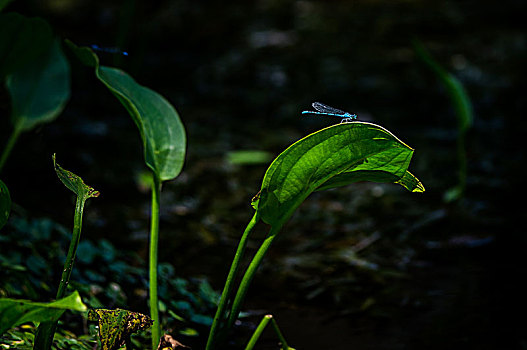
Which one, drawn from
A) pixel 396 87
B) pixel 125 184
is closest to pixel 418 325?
A: pixel 125 184

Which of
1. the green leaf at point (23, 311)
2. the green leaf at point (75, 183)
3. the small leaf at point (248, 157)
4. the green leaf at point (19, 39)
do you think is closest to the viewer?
the green leaf at point (23, 311)

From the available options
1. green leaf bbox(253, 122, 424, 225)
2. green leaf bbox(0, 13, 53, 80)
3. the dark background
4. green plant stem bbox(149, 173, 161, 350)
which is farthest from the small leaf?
green leaf bbox(253, 122, 424, 225)

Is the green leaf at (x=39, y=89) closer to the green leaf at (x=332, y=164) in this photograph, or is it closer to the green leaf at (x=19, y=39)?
the green leaf at (x=19, y=39)

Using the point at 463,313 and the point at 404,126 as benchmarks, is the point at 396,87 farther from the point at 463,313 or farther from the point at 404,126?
the point at 463,313

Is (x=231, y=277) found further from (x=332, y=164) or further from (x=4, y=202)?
(x=4, y=202)

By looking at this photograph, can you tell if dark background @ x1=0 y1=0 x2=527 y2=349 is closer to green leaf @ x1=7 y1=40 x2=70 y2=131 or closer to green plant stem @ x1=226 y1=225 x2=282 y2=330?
green leaf @ x1=7 y1=40 x2=70 y2=131

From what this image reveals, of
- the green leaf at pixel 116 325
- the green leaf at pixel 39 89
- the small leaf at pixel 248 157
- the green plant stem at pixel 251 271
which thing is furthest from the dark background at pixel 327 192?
the green leaf at pixel 116 325

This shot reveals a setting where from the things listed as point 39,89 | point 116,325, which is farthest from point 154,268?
point 39,89
